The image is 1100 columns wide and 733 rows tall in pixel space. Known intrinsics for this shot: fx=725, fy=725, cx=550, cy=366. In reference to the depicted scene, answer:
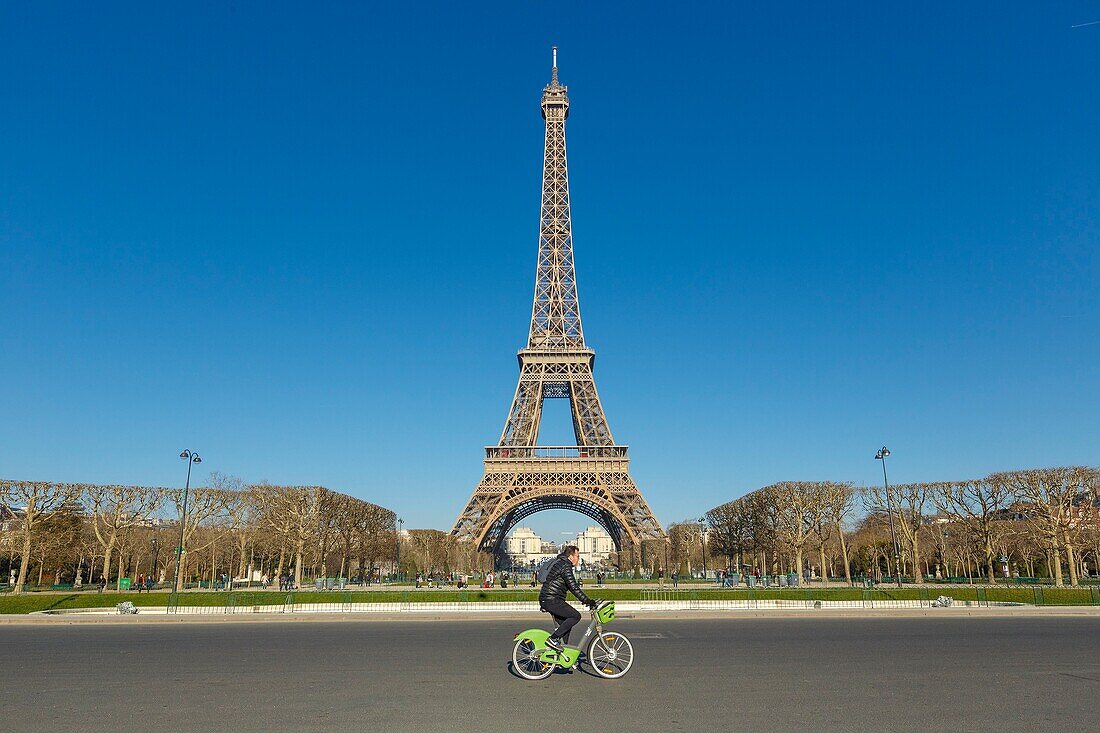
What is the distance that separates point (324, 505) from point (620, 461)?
23.1 meters

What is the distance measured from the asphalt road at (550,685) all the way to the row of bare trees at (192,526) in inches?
1275

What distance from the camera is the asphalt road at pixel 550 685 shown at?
7883 millimetres

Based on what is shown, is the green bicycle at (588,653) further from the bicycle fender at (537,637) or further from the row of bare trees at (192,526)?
the row of bare trees at (192,526)

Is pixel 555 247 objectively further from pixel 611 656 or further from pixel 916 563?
pixel 611 656

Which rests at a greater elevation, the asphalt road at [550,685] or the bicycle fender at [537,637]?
the bicycle fender at [537,637]

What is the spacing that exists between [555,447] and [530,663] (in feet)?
160

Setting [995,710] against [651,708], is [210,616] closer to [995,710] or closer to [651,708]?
[651,708]

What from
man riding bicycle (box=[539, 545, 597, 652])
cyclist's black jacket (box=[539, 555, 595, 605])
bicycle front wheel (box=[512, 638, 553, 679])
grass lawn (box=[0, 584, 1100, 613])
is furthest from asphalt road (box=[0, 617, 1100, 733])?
grass lawn (box=[0, 584, 1100, 613])

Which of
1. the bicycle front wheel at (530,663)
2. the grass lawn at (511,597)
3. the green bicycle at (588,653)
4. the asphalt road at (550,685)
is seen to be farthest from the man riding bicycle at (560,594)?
the grass lawn at (511,597)

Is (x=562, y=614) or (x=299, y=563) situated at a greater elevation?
(x=562, y=614)

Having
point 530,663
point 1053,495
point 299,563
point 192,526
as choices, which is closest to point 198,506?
point 192,526

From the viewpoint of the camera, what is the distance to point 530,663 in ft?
36.0

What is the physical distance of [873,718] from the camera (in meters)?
7.95

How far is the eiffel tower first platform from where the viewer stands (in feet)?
188
